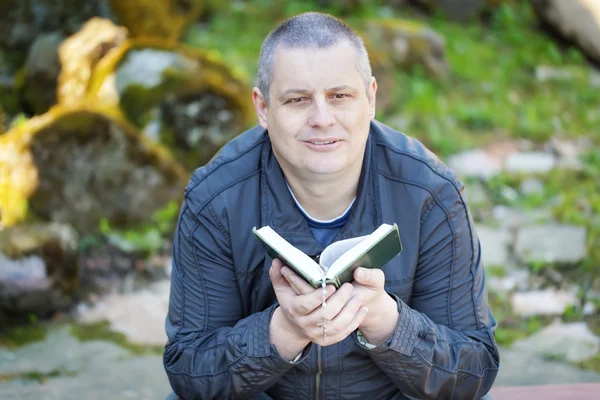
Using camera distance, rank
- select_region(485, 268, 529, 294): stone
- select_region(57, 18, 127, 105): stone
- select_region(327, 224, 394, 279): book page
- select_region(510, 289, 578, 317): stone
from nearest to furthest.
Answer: select_region(327, 224, 394, 279): book page → select_region(510, 289, 578, 317): stone → select_region(485, 268, 529, 294): stone → select_region(57, 18, 127, 105): stone

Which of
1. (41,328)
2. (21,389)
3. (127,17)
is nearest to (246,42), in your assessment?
(127,17)

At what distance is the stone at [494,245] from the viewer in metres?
5.04

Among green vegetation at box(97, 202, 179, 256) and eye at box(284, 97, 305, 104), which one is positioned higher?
green vegetation at box(97, 202, 179, 256)

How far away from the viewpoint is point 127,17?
7.28 metres

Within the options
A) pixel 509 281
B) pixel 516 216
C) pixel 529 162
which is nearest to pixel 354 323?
pixel 509 281

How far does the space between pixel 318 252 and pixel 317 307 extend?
41cm

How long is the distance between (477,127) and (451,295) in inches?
171

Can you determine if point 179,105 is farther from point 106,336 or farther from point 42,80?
point 106,336

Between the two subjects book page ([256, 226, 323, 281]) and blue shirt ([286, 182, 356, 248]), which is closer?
book page ([256, 226, 323, 281])

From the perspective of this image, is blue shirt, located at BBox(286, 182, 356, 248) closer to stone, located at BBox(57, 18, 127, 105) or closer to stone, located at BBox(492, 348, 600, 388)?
stone, located at BBox(492, 348, 600, 388)

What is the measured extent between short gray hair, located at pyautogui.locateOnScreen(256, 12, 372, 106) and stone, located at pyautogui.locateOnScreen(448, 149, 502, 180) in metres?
3.52

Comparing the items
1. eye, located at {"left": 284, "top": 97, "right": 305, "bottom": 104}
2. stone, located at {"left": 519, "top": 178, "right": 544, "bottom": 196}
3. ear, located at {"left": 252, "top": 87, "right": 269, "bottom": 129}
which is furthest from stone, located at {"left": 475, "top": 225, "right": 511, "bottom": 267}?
eye, located at {"left": 284, "top": 97, "right": 305, "bottom": 104}

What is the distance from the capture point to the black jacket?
2.62 m

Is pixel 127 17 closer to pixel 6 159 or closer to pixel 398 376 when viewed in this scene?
pixel 6 159
